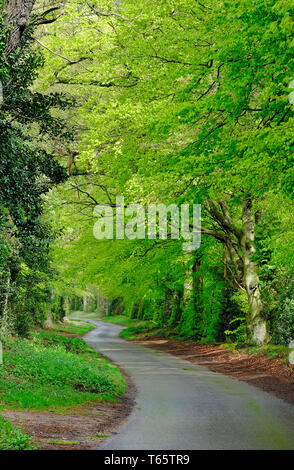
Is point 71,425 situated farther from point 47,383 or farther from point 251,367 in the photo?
point 251,367

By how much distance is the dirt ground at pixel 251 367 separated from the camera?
41.5ft

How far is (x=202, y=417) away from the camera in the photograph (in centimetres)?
869

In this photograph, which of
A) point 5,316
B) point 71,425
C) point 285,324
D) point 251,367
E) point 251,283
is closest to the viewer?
point 71,425

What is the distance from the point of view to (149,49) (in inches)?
639

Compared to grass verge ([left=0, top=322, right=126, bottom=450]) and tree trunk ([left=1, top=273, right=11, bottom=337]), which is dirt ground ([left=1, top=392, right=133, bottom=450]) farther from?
tree trunk ([left=1, top=273, right=11, bottom=337])

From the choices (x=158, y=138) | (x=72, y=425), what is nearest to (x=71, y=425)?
(x=72, y=425)

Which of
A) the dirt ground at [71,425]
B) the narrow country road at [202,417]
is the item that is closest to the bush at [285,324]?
the narrow country road at [202,417]

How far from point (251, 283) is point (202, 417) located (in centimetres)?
1227

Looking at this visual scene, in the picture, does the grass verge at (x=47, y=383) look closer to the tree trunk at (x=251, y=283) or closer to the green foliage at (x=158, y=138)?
the green foliage at (x=158, y=138)

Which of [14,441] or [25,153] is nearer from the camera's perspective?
[14,441]

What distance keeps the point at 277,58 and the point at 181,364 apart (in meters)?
14.0

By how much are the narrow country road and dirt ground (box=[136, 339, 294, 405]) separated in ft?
1.93

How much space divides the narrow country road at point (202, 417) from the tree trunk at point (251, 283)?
219 inches

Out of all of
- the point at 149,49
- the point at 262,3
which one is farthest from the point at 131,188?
the point at 262,3
